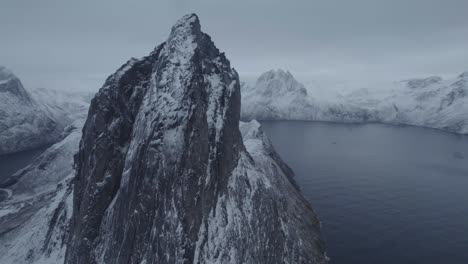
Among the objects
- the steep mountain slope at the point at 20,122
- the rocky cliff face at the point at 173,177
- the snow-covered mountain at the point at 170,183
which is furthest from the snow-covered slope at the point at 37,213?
the steep mountain slope at the point at 20,122

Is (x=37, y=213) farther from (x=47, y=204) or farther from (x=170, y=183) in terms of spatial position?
(x=170, y=183)

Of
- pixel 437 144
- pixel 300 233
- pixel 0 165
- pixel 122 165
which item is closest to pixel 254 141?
pixel 300 233

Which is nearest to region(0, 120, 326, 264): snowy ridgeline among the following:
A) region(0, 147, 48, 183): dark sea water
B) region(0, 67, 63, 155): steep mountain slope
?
region(0, 147, 48, 183): dark sea water

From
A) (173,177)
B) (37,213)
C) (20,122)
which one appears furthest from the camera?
(20,122)

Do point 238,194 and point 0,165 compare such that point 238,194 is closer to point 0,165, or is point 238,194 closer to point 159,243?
point 159,243

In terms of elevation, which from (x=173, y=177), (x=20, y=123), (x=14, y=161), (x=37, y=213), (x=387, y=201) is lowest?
(x=14, y=161)

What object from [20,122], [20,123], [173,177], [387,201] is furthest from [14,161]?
[387,201]
